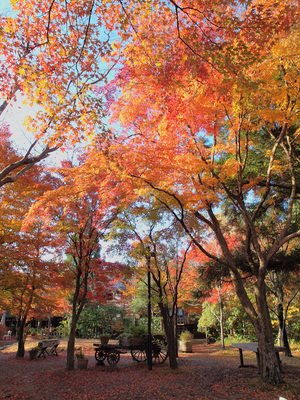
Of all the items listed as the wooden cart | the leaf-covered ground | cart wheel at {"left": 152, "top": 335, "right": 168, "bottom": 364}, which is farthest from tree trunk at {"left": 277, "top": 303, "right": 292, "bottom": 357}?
the wooden cart

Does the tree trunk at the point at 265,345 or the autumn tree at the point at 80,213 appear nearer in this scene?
the tree trunk at the point at 265,345

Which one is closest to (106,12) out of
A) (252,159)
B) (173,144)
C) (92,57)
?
(92,57)

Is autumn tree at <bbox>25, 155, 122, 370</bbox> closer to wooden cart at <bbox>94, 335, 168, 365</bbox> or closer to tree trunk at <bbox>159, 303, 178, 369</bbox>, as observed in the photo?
wooden cart at <bbox>94, 335, 168, 365</bbox>

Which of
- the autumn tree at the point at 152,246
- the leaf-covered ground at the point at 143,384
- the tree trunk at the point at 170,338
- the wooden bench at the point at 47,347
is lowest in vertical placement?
the wooden bench at the point at 47,347

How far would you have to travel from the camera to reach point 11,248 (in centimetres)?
866

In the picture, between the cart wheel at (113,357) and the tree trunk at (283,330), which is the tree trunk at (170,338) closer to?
the cart wheel at (113,357)

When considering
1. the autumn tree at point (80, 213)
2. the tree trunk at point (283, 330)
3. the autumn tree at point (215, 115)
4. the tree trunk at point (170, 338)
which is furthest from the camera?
the tree trunk at point (283, 330)

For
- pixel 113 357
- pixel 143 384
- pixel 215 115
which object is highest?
pixel 215 115

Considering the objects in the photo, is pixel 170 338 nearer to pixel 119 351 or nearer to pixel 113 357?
pixel 119 351

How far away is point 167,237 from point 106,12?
7524 mm

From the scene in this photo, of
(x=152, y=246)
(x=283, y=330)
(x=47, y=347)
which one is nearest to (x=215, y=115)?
(x=152, y=246)

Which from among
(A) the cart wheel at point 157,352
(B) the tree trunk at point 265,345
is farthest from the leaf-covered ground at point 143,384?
(A) the cart wheel at point 157,352

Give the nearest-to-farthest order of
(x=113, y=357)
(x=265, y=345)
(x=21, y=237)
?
(x=265, y=345), (x=21, y=237), (x=113, y=357)

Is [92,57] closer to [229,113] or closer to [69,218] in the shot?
[229,113]
